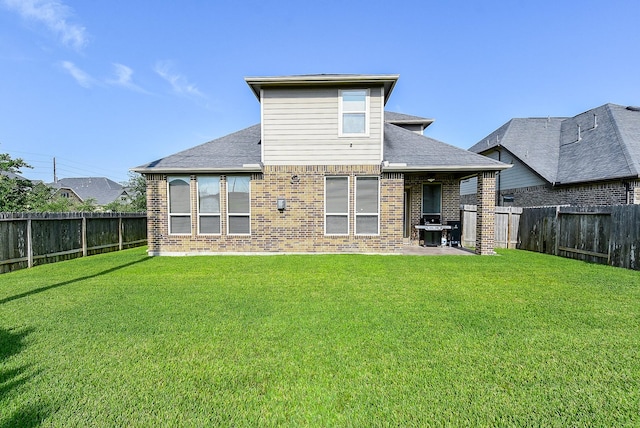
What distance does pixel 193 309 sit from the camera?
4547 mm

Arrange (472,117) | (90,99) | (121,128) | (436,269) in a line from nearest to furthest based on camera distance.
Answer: (436,269) < (90,99) < (472,117) < (121,128)

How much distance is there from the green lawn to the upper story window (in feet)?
17.2

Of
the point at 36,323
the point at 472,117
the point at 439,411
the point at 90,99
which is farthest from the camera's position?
the point at 472,117

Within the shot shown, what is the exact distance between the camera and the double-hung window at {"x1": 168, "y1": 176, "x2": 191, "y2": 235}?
32.0ft

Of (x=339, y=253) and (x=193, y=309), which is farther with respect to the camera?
(x=339, y=253)

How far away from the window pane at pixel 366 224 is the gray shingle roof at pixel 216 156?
3.76 metres

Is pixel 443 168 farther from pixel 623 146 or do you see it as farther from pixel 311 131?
pixel 623 146

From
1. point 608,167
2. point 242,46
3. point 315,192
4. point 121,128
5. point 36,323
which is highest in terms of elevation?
point 242,46

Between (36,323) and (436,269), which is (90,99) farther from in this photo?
(436,269)

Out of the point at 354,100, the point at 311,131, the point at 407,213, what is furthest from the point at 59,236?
the point at 407,213

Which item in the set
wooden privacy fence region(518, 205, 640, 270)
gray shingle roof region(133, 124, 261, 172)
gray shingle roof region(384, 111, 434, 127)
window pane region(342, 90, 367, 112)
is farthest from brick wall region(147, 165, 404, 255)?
gray shingle roof region(384, 111, 434, 127)

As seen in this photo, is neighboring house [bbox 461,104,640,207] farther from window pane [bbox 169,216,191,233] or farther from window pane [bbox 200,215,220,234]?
window pane [bbox 169,216,191,233]

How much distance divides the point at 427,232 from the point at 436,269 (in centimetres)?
424

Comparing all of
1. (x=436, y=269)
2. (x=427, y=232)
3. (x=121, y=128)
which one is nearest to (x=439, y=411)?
(x=436, y=269)
